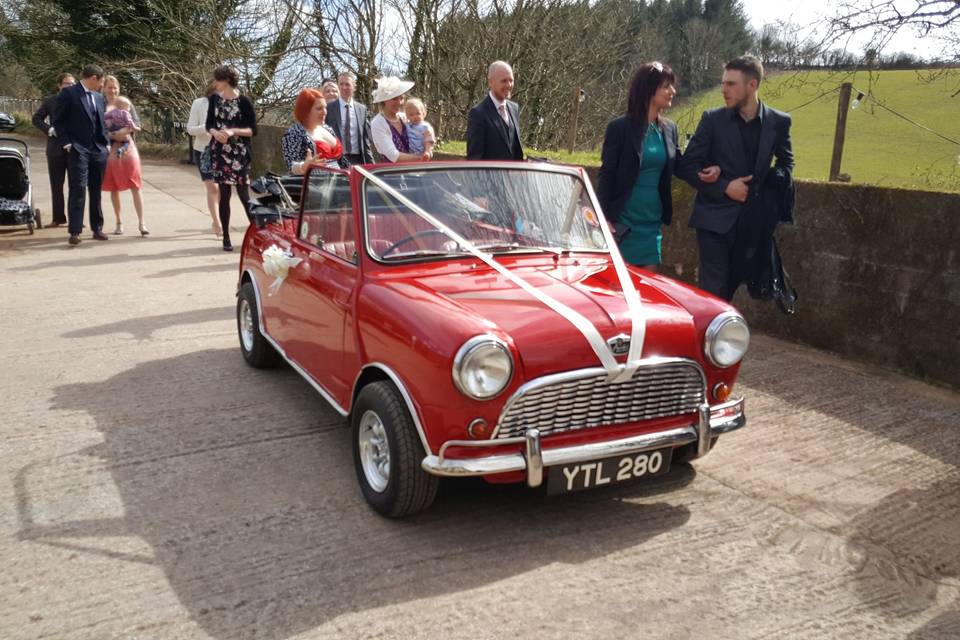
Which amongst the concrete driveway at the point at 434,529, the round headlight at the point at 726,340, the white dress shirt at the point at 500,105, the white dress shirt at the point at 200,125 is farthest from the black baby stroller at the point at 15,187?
the round headlight at the point at 726,340

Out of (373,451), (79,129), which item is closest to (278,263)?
(373,451)

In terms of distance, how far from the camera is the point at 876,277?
5914 millimetres

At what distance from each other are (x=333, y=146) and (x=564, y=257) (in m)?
3.84

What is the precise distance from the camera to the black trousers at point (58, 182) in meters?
10.8

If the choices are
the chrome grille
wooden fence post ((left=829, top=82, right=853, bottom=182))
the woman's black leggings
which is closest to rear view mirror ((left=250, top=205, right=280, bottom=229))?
the chrome grille

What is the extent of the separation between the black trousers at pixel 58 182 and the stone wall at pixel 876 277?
8.83 meters

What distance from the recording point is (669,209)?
5.41 metres

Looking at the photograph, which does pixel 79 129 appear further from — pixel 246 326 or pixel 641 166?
pixel 641 166

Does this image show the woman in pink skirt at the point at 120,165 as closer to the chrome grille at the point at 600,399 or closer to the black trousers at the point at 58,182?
the black trousers at the point at 58,182

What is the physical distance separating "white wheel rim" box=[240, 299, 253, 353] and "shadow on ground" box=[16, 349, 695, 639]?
0.92 m

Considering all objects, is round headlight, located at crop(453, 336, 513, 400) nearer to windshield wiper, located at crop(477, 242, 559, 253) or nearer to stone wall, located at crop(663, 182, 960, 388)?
windshield wiper, located at crop(477, 242, 559, 253)

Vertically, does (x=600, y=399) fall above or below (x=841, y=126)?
below

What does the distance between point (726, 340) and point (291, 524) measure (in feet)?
6.77

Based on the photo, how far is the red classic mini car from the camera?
10.6 feet
